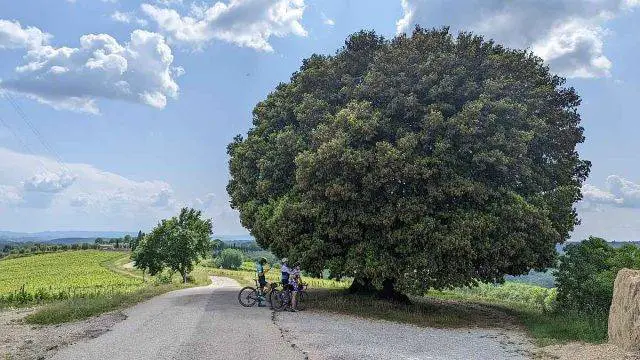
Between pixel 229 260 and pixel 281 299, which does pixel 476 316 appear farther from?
pixel 229 260

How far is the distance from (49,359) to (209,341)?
4.02 meters

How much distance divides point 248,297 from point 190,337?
25.4 ft

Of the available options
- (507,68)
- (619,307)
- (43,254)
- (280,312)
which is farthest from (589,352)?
(43,254)

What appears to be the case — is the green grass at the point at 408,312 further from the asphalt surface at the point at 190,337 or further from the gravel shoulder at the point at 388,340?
the asphalt surface at the point at 190,337

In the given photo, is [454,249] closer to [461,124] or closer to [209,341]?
[461,124]

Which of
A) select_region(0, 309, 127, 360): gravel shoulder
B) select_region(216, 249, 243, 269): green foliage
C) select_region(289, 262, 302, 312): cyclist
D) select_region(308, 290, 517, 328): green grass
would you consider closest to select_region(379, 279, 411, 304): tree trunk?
select_region(308, 290, 517, 328): green grass

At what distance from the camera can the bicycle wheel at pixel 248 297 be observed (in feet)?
73.7

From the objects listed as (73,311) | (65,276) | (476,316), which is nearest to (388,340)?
(476,316)

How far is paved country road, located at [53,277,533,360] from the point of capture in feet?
44.0

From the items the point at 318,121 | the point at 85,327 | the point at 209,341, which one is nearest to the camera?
the point at 209,341

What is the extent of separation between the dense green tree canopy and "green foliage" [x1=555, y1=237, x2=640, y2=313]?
3.45ft

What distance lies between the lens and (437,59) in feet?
77.2

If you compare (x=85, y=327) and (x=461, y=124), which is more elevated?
(x=461, y=124)

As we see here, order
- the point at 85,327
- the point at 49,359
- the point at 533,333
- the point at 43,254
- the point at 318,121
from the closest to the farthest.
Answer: the point at 49,359
the point at 85,327
the point at 533,333
the point at 318,121
the point at 43,254
